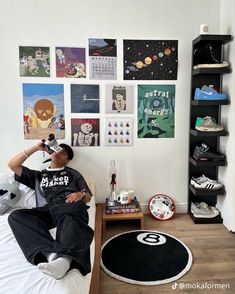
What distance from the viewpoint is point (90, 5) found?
272 cm

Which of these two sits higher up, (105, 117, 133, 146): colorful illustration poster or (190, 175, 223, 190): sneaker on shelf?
(105, 117, 133, 146): colorful illustration poster

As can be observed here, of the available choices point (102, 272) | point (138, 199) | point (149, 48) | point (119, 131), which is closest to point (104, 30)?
point (149, 48)

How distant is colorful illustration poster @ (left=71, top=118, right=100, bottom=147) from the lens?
9.39 feet

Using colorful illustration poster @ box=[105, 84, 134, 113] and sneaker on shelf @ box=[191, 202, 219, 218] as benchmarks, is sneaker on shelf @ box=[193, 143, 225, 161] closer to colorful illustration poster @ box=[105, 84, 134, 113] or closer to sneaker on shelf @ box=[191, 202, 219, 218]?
sneaker on shelf @ box=[191, 202, 219, 218]

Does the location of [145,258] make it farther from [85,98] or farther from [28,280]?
[85,98]

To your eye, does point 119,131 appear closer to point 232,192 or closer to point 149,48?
point 149,48

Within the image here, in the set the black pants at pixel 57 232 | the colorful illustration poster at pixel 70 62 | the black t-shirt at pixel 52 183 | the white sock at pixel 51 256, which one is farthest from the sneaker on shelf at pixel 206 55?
the white sock at pixel 51 256

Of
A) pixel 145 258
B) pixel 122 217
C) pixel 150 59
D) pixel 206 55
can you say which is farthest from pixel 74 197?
pixel 206 55

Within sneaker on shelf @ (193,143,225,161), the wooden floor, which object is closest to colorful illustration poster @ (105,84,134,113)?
sneaker on shelf @ (193,143,225,161)

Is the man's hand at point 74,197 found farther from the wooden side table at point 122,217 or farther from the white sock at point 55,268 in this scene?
the white sock at point 55,268

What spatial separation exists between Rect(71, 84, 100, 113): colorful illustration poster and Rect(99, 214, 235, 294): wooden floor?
1.24 metres

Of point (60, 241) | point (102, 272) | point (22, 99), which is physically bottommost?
point (102, 272)

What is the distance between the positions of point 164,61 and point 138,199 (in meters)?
1.53

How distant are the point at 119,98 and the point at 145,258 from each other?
1589mm
